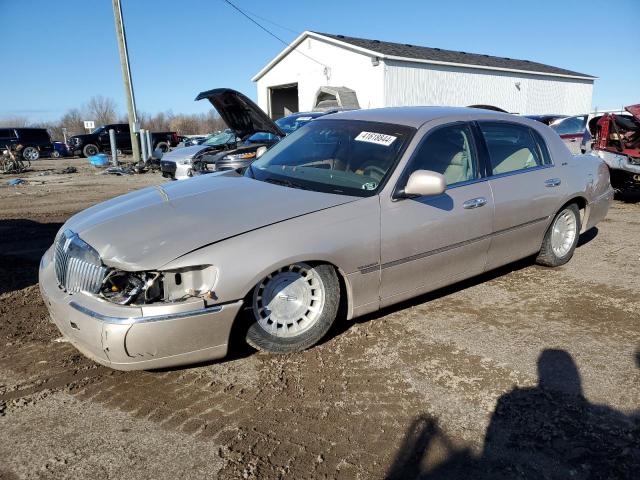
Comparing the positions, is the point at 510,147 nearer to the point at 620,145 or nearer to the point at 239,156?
the point at 239,156

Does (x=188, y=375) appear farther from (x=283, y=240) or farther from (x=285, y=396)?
(x=283, y=240)

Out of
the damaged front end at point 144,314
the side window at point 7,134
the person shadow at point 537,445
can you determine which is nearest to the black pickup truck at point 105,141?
the side window at point 7,134

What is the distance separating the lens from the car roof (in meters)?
3.81

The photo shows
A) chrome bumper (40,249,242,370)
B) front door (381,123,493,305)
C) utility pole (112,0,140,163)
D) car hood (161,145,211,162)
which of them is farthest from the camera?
utility pole (112,0,140,163)

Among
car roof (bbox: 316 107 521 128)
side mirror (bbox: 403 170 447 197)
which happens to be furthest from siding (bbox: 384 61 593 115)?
side mirror (bbox: 403 170 447 197)

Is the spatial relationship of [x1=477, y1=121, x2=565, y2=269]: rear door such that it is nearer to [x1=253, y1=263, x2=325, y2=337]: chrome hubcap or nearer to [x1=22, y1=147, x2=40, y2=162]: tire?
[x1=253, y1=263, x2=325, y2=337]: chrome hubcap

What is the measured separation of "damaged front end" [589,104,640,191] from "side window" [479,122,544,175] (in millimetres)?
5062

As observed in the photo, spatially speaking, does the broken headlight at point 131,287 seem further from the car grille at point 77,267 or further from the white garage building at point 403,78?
the white garage building at point 403,78

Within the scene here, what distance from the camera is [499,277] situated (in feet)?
15.3

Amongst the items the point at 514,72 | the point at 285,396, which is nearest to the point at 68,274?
the point at 285,396

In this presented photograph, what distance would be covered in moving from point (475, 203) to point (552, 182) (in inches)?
47.9

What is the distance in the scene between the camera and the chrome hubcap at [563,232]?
187 inches

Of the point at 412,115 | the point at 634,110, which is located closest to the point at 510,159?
the point at 412,115

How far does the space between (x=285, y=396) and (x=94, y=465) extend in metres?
0.99
